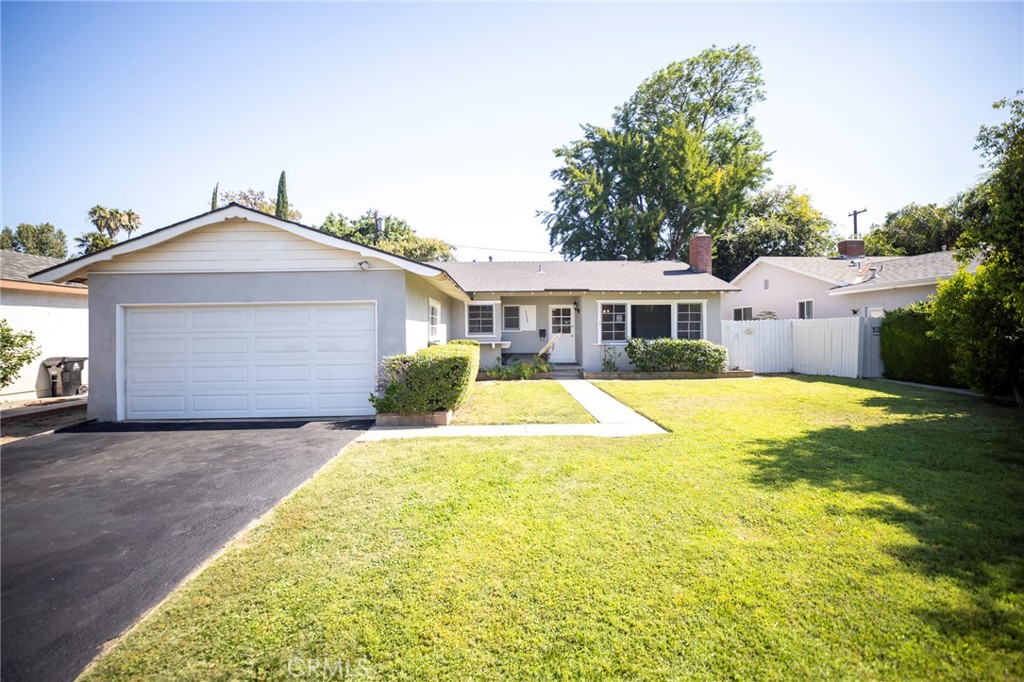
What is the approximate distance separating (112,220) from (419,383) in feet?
133

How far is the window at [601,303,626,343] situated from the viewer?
16.3m

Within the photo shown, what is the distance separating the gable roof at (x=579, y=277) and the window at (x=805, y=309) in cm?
588

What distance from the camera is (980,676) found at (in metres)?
2.19

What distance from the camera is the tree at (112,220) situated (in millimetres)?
32812

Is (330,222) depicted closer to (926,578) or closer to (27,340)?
(27,340)

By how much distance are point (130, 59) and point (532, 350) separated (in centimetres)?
1410

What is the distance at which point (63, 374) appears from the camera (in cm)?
1209

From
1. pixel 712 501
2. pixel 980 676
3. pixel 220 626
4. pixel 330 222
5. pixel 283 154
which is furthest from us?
pixel 330 222

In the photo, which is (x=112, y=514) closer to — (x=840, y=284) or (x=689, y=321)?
(x=689, y=321)

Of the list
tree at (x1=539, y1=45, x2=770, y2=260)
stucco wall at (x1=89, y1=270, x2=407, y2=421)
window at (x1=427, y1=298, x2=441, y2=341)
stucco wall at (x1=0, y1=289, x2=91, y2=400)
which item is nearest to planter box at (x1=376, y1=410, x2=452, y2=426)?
stucco wall at (x1=89, y1=270, x2=407, y2=421)

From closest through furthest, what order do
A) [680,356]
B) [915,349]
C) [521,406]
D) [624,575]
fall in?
1. [624,575]
2. [521,406]
3. [915,349]
4. [680,356]

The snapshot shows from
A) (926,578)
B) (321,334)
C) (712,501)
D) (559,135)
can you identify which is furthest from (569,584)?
(559,135)

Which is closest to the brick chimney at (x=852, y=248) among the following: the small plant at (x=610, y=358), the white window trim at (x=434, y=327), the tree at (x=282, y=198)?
the small plant at (x=610, y=358)

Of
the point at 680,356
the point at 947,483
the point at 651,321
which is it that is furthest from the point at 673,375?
the point at 947,483
